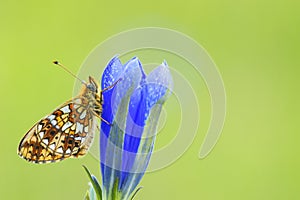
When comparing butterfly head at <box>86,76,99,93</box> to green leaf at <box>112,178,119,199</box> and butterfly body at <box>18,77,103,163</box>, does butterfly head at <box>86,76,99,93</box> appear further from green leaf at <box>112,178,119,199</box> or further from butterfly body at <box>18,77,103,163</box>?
green leaf at <box>112,178,119,199</box>

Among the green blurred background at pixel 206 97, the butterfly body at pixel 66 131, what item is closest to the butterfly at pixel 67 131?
the butterfly body at pixel 66 131

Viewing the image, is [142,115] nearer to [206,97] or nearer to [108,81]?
[108,81]

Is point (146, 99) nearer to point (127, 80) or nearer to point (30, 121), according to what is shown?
point (127, 80)

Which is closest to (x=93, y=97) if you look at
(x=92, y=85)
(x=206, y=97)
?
(x=92, y=85)

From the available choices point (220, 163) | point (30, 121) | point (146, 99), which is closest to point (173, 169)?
point (220, 163)

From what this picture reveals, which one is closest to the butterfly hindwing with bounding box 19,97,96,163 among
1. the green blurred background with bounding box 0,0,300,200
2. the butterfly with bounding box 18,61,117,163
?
the butterfly with bounding box 18,61,117,163
